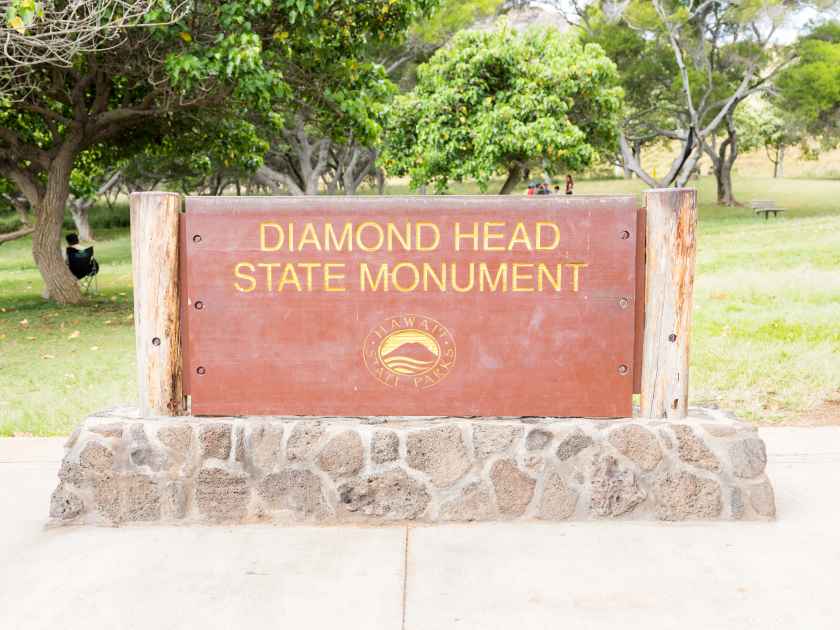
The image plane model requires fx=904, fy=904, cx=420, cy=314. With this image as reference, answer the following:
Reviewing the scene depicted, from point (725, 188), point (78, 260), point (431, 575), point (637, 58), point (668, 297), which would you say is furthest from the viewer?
point (725, 188)

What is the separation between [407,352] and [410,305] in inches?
9.6

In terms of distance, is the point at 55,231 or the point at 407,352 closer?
the point at 407,352

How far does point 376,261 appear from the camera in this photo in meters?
4.64

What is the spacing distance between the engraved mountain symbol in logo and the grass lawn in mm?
3235

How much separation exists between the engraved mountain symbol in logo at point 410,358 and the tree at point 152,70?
609cm

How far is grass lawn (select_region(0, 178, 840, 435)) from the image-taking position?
24.2ft

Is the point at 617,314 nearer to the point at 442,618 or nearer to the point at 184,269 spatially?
the point at 442,618

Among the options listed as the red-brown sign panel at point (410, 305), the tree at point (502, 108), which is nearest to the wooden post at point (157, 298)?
the red-brown sign panel at point (410, 305)

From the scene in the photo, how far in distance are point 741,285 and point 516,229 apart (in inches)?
426

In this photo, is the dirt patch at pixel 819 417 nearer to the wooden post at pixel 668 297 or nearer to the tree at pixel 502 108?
the wooden post at pixel 668 297

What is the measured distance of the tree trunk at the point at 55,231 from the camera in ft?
46.5

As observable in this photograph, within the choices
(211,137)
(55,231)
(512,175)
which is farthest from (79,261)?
(512,175)

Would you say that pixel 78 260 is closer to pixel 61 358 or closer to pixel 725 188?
pixel 61 358

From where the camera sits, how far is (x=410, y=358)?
183 inches
